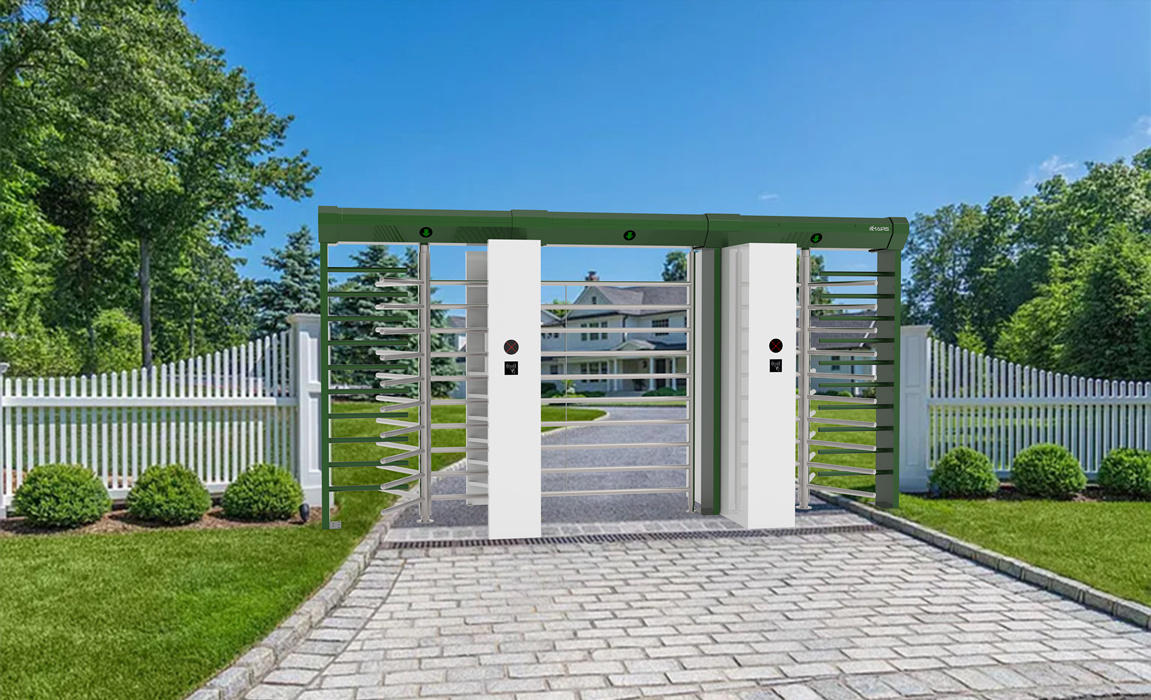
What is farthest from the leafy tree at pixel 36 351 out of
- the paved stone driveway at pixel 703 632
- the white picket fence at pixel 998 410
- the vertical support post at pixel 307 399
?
the white picket fence at pixel 998 410

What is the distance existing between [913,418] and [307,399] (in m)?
7.27

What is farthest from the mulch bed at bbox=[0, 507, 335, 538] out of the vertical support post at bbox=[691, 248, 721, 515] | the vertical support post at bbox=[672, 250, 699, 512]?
the vertical support post at bbox=[691, 248, 721, 515]

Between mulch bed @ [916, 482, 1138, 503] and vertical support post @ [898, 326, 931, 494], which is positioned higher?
vertical support post @ [898, 326, 931, 494]

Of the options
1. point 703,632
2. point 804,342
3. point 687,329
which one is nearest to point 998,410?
point 804,342

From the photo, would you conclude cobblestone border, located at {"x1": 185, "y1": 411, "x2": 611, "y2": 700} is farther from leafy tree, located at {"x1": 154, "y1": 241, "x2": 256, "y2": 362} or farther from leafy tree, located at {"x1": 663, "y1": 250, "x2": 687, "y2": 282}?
leafy tree, located at {"x1": 663, "y1": 250, "x2": 687, "y2": 282}

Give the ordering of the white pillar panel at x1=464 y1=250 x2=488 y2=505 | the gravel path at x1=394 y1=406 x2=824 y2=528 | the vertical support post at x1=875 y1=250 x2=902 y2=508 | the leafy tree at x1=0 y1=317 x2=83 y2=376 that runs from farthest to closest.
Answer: the leafy tree at x1=0 y1=317 x2=83 y2=376
the gravel path at x1=394 y1=406 x2=824 y2=528
the vertical support post at x1=875 y1=250 x2=902 y2=508
the white pillar panel at x1=464 y1=250 x2=488 y2=505

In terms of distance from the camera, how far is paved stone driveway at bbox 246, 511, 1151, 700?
3.71 m

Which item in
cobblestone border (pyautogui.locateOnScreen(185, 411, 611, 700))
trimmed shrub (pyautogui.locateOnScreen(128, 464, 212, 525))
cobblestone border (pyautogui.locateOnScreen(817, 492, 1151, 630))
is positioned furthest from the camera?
trimmed shrub (pyautogui.locateOnScreen(128, 464, 212, 525))

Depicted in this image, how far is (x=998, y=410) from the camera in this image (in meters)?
9.59

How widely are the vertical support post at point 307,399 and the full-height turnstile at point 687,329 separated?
1921mm

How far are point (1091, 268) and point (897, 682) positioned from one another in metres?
14.4

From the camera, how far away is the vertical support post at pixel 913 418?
8.89 meters

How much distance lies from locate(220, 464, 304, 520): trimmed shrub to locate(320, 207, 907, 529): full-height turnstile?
1.73 m

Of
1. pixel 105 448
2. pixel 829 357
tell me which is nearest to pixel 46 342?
pixel 105 448
